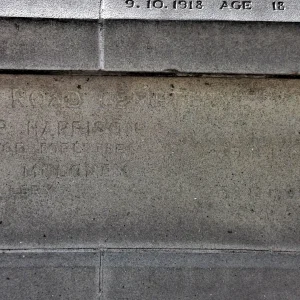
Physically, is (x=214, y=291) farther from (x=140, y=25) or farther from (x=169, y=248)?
(x=140, y=25)

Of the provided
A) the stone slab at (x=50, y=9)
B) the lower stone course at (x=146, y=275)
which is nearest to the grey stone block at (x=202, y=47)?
the stone slab at (x=50, y=9)

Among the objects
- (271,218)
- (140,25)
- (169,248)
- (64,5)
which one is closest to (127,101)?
(140,25)

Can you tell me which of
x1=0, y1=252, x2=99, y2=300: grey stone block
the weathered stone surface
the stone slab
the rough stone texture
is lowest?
x1=0, y1=252, x2=99, y2=300: grey stone block

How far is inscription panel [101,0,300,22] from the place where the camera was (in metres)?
3.84

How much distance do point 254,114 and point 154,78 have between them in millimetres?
972

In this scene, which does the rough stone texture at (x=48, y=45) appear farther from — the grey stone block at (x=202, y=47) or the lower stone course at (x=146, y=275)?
the lower stone course at (x=146, y=275)

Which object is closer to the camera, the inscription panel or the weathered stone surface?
the inscription panel

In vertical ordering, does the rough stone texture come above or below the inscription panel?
below

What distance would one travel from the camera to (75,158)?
4.09 meters

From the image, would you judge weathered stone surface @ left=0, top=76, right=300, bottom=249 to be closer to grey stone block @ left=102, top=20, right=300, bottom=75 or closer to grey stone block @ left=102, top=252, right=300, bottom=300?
Answer: grey stone block @ left=102, top=252, right=300, bottom=300

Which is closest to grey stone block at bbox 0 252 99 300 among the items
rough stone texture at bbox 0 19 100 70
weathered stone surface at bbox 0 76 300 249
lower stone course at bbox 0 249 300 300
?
lower stone course at bbox 0 249 300 300

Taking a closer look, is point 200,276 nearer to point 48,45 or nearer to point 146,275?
point 146,275

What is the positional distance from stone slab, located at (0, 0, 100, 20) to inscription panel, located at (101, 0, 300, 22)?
127 millimetres

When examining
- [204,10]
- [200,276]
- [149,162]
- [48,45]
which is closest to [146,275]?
[200,276]
